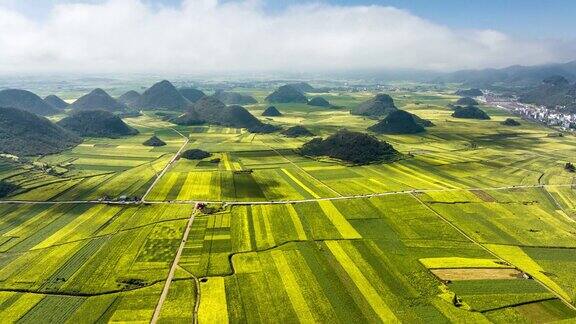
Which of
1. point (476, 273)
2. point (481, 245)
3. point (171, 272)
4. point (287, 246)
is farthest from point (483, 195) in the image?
point (171, 272)

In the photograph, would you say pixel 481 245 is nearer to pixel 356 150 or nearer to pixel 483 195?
pixel 483 195

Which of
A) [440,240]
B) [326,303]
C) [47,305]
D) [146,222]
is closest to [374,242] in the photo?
[440,240]

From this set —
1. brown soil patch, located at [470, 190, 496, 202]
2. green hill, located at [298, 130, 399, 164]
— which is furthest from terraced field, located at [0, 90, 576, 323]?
green hill, located at [298, 130, 399, 164]

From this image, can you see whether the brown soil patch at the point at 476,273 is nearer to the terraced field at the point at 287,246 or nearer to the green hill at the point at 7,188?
the terraced field at the point at 287,246

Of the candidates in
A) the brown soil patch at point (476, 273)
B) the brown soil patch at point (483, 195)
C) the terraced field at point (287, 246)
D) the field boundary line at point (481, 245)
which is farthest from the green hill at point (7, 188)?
the brown soil patch at point (483, 195)

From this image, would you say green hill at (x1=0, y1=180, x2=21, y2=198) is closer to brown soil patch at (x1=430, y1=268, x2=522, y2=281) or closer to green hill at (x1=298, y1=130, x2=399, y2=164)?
green hill at (x1=298, y1=130, x2=399, y2=164)

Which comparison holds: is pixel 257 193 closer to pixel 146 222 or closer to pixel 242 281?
pixel 146 222
